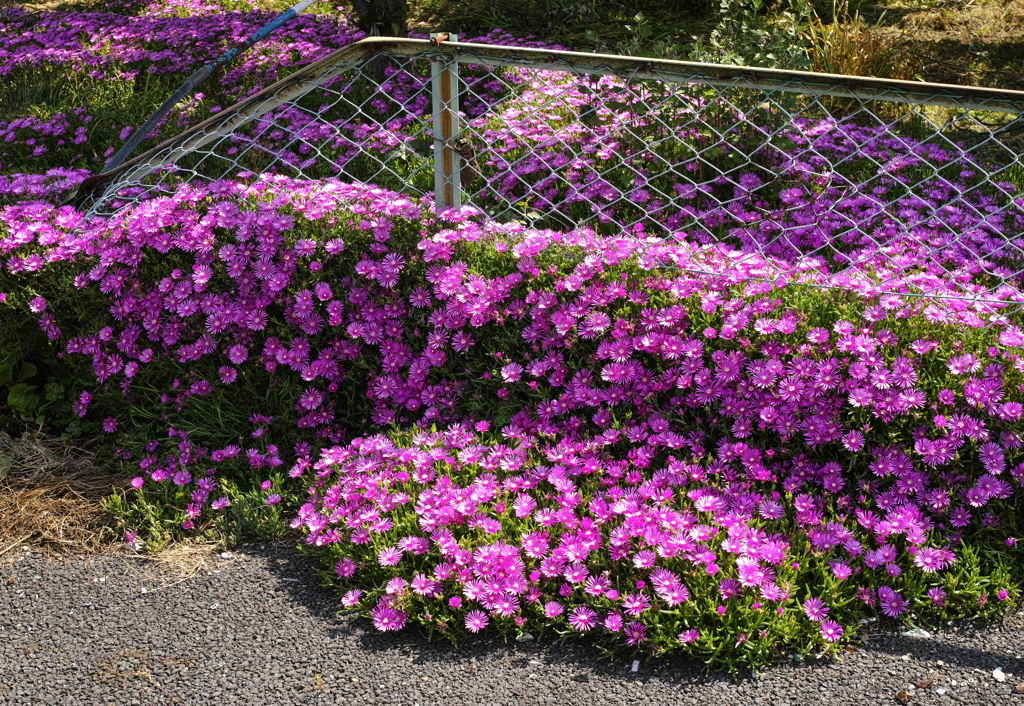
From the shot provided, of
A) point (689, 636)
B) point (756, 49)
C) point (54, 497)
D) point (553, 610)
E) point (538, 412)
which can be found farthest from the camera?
point (756, 49)

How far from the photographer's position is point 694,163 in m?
4.70

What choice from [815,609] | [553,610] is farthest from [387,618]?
[815,609]

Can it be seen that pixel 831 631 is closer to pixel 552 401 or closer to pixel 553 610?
pixel 553 610

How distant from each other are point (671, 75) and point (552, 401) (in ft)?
4.17

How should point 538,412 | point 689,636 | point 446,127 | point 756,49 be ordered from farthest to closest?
point 756,49 < point 446,127 < point 538,412 < point 689,636

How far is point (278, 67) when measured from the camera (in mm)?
6594

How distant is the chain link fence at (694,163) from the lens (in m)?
3.17

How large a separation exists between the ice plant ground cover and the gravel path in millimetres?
94

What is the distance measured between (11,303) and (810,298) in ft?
10.8

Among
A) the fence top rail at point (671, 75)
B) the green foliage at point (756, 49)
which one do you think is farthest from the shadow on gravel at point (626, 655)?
the green foliage at point (756, 49)

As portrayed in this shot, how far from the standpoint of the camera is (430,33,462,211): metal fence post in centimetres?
335

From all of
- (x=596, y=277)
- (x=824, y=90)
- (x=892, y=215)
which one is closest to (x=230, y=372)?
(x=596, y=277)

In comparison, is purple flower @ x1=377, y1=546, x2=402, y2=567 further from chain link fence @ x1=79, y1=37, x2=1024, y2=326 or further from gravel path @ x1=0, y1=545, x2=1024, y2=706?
chain link fence @ x1=79, y1=37, x2=1024, y2=326

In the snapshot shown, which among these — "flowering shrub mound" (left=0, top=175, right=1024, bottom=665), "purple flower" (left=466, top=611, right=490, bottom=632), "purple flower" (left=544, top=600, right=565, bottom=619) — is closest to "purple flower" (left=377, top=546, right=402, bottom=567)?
"flowering shrub mound" (left=0, top=175, right=1024, bottom=665)
